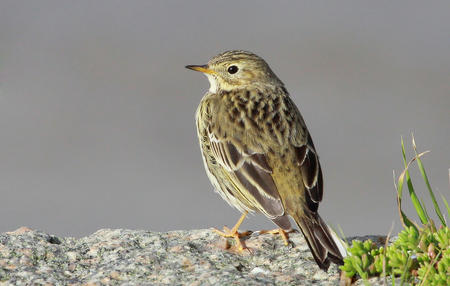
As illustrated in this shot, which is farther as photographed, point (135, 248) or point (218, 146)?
point (218, 146)

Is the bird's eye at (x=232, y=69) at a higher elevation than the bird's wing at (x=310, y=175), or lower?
higher

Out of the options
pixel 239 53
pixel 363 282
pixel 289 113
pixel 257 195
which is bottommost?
pixel 363 282

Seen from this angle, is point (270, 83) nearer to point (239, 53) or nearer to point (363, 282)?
point (239, 53)

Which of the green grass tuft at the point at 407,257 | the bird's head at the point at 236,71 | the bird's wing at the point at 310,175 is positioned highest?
the bird's head at the point at 236,71

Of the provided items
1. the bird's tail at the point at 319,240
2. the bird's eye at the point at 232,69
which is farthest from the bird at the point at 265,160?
the bird's eye at the point at 232,69

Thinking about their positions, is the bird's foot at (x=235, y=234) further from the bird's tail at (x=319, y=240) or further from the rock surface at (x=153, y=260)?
the bird's tail at (x=319, y=240)

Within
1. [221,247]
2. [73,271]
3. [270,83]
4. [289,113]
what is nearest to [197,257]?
[221,247]

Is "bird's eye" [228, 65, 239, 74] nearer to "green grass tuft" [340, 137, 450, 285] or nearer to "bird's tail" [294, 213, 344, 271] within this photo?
"bird's tail" [294, 213, 344, 271]

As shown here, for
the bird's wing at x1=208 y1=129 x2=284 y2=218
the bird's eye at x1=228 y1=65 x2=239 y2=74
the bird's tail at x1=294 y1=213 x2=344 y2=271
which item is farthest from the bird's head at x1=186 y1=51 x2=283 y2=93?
the bird's tail at x1=294 y1=213 x2=344 y2=271
